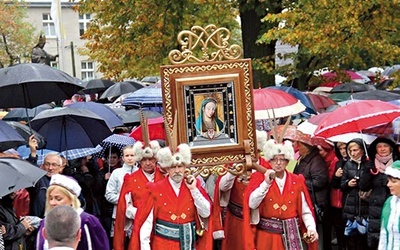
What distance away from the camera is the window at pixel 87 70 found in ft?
180

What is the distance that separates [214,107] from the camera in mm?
8367

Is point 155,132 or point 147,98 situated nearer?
point 155,132

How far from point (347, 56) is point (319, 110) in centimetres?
267

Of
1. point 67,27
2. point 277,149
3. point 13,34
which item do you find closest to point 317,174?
point 277,149

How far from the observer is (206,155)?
A: 829 cm

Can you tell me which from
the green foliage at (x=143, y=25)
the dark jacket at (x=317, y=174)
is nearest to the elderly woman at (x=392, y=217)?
the dark jacket at (x=317, y=174)

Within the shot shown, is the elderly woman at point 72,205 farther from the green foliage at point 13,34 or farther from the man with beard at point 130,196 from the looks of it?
the green foliage at point 13,34

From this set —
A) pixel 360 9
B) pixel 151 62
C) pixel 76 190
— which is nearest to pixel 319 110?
pixel 360 9

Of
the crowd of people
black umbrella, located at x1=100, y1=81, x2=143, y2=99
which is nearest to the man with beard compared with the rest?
the crowd of people

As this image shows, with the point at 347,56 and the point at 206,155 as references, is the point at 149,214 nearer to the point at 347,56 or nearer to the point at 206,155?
the point at 206,155

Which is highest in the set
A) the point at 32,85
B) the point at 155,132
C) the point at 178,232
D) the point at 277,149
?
the point at 32,85

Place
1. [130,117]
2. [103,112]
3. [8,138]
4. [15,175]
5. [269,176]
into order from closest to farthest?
[15,175] → [269,176] → [8,138] → [103,112] → [130,117]

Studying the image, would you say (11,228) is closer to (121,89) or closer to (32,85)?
(32,85)

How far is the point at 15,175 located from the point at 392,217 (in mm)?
3507
